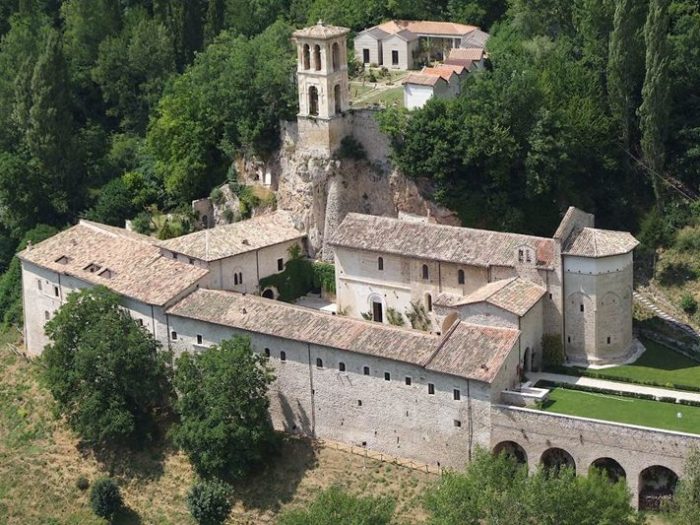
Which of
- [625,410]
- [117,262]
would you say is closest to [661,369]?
[625,410]

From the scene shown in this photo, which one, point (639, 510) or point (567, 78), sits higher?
point (567, 78)

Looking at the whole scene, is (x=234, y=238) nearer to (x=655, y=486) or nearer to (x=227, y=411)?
(x=227, y=411)

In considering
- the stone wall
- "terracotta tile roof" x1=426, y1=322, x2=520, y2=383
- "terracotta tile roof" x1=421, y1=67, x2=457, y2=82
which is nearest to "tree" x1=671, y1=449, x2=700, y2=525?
the stone wall

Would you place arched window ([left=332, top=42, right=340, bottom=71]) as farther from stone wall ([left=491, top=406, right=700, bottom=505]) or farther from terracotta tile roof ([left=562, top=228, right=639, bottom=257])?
stone wall ([left=491, top=406, right=700, bottom=505])

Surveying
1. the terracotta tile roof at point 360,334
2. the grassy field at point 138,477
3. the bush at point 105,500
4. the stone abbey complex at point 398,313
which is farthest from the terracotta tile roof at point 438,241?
the bush at point 105,500

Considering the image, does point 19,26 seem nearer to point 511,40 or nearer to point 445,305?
point 511,40

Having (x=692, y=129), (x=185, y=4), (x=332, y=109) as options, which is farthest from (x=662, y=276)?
(x=185, y=4)
